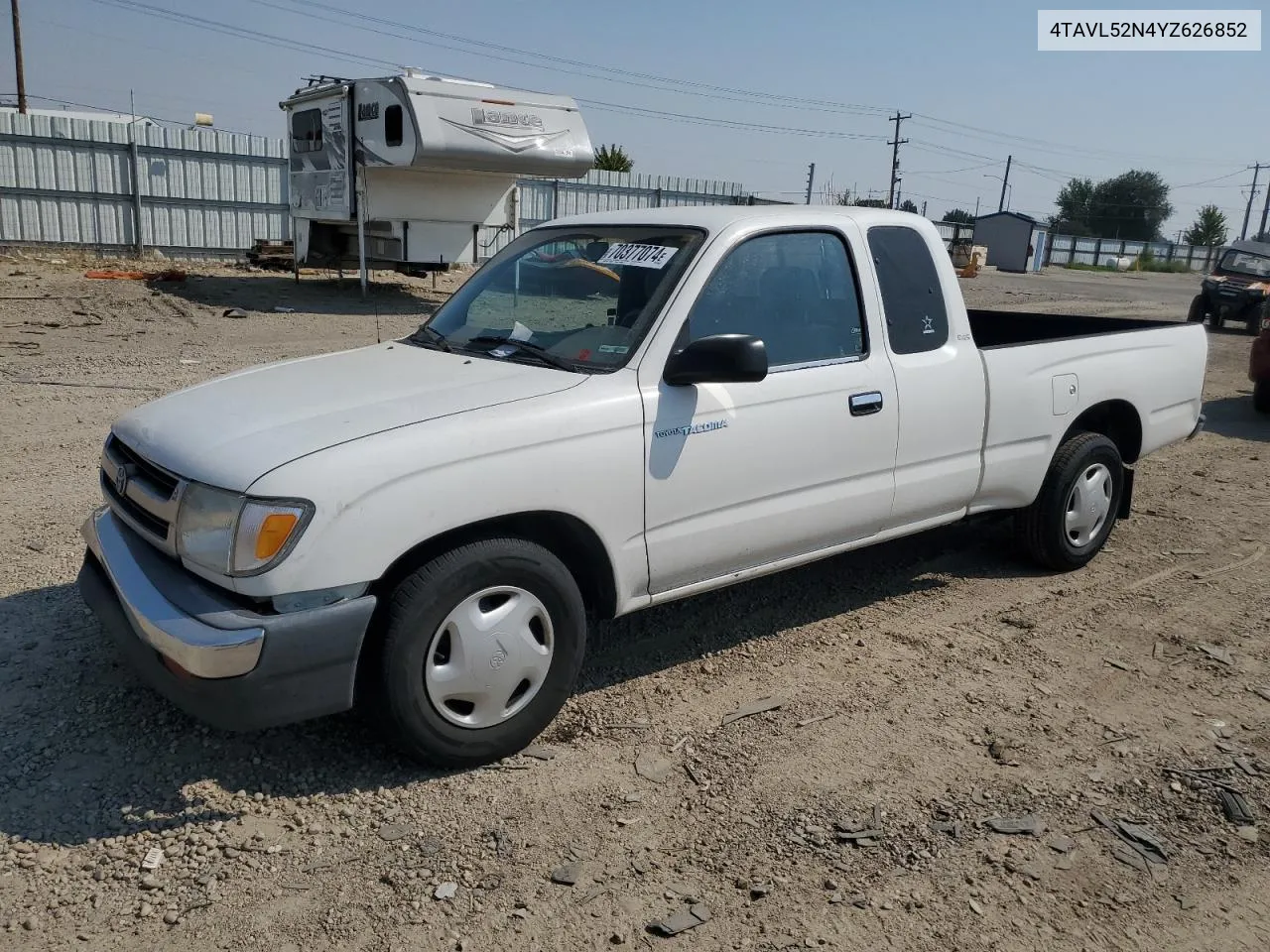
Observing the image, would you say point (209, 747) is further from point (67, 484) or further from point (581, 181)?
point (581, 181)

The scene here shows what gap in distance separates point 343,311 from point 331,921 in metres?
14.2

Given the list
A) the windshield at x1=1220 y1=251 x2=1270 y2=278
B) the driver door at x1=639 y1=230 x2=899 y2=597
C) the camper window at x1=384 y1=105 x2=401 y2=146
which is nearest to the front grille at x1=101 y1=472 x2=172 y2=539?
the driver door at x1=639 y1=230 x2=899 y2=597

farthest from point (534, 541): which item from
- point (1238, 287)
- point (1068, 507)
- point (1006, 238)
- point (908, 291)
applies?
point (1006, 238)

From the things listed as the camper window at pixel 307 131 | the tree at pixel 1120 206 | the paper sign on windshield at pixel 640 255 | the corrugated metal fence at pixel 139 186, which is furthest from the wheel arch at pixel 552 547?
the tree at pixel 1120 206

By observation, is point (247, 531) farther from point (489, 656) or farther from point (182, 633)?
point (489, 656)

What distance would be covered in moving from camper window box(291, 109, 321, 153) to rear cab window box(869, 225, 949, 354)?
552 inches

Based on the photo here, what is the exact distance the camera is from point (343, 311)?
15.9 metres

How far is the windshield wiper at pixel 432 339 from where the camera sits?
4.23 m

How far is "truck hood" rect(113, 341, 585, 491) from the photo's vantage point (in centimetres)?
311

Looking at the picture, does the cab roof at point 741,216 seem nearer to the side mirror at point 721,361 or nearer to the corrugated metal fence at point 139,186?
the side mirror at point 721,361

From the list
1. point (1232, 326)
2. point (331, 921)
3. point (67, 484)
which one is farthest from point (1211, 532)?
point (1232, 326)

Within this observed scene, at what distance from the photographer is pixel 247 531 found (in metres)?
2.94

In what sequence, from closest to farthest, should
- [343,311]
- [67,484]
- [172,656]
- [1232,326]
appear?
[172,656] < [67,484] < [343,311] < [1232,326]

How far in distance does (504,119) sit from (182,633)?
1391cm
